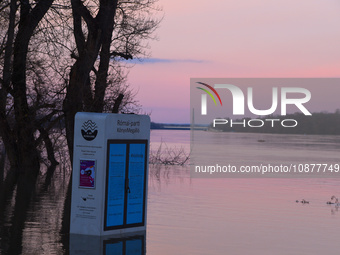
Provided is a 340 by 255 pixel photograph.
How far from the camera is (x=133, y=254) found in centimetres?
1230

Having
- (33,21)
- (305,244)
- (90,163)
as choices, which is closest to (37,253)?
(90,163)

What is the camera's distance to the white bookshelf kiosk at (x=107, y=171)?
13.6 meters

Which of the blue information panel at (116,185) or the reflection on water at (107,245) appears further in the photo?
the blue information panel at (116,185)

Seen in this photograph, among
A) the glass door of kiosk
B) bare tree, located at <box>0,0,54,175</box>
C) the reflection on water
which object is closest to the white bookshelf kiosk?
the glass door of kiosk

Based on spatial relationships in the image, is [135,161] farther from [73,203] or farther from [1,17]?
[1,17]

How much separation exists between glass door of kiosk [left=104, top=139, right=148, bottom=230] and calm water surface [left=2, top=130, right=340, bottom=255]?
55 centimetres

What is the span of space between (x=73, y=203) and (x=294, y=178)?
72.7 feet

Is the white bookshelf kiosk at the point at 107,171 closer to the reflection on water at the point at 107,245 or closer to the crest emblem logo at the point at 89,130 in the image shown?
the crest emblem logo at the point at 89,130

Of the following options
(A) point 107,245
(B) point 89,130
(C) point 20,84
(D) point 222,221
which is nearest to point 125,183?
(B) point 89,130

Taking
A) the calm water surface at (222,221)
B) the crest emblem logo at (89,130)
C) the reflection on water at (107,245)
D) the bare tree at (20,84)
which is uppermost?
the bare tree at (20,84)

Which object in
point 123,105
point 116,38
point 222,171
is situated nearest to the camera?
point 123,105

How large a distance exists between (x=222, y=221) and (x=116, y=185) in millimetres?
3811

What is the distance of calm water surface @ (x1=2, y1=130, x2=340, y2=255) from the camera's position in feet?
43.0

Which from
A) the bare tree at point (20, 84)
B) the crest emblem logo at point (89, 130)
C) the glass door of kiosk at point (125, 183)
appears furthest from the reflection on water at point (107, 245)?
the bare tree at point (20, 84)
